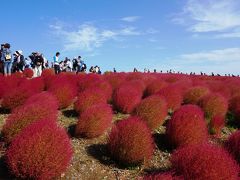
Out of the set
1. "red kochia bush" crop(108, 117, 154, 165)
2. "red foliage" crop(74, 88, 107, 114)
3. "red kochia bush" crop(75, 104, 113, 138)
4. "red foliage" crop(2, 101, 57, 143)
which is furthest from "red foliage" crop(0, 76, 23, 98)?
"red kochia bush" crop(108, 117, 154, 165)

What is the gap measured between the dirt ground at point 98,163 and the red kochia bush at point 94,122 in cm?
14

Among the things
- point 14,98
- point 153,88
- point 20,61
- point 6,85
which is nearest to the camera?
point 14,98

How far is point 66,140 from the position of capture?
24.2 ft

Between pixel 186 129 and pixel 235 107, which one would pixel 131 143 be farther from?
pixel 235 107

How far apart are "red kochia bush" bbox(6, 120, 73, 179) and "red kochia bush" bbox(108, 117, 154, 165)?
1.44 metres

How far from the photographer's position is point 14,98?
424 inches

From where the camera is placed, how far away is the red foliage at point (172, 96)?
41.5ft

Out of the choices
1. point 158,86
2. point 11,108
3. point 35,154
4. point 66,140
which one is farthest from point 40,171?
point 158,86

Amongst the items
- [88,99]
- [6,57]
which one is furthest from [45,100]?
[6,57]

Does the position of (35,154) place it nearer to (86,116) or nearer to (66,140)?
(66,140)

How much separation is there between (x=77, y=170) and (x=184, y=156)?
1904 mm

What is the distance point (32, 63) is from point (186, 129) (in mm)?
12352

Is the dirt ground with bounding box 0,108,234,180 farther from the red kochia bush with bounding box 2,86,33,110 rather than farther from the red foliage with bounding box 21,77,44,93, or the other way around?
the red foliage with bounding box 21,77,44,93

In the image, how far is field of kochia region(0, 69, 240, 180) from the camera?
282 inches
